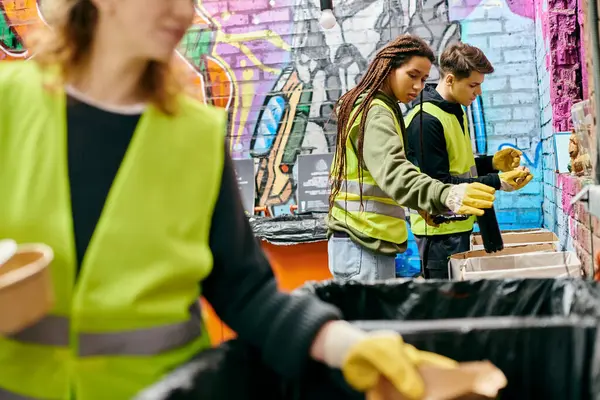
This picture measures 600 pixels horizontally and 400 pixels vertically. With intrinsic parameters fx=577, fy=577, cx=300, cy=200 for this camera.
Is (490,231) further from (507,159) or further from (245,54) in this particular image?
(245,54)

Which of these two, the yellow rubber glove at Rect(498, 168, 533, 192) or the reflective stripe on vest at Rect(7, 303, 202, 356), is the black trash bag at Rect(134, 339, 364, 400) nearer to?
the reflective stripe on vest at Rect(7, 303, 202, 356)

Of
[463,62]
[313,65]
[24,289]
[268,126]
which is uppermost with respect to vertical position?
[313,65]

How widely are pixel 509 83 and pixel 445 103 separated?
180cm

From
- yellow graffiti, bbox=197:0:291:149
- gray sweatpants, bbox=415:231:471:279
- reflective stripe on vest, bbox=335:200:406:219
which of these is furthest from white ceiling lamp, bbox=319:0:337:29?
reflective stripe on vest, bbox=335:200:406:219

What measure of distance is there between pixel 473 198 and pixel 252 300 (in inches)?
37.8

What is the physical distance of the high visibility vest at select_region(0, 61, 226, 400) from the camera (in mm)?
717

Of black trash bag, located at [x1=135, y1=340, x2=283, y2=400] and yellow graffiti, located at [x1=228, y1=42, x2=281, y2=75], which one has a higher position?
yellow graffiti, located at [x1=228, y1=42, x2=281, y2=75]

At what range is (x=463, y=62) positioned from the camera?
256cm

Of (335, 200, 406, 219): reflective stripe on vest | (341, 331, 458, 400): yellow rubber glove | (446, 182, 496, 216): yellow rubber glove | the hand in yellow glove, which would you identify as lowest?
the hand in yellow glove

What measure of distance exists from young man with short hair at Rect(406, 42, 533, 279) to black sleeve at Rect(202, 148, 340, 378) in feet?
5.14

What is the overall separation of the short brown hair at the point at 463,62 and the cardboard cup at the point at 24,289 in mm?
2245

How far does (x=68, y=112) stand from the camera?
76 centimetres

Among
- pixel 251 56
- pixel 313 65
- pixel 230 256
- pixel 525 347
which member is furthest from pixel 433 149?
pixel 251 56

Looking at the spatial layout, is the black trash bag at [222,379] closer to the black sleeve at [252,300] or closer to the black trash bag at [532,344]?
the black sleeve at [252,300]
